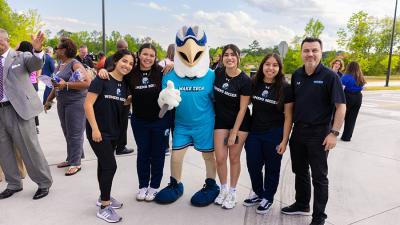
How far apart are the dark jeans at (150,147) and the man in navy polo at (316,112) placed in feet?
4.66

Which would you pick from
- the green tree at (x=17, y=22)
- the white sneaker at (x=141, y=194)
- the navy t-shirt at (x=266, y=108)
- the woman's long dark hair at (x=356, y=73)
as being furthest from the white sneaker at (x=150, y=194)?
the green tree at (x=17, y=22)

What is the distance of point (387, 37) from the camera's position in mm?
37969

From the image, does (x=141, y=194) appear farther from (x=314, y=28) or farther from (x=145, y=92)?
(x=314, y=28)

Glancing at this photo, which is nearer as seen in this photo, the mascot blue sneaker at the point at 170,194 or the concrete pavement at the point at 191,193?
the concrete pavement at the point at 191,193

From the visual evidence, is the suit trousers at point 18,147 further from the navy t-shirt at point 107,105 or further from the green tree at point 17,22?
the green tree at point 17,22

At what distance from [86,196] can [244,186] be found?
195 centimetres

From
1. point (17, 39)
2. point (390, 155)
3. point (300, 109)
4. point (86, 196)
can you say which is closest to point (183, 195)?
point (86, 196)

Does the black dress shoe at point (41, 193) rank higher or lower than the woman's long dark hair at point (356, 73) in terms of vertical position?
lower

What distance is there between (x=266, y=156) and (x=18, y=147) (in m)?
2.73

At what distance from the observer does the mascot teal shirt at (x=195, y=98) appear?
3373 millimetres

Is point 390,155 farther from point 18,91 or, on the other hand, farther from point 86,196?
point 18,91

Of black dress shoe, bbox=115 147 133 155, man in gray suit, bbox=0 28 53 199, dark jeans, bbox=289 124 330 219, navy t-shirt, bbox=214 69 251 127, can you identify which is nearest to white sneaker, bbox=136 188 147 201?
man in gray suit, bbox=0 28 53 199

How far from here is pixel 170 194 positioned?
359 cm

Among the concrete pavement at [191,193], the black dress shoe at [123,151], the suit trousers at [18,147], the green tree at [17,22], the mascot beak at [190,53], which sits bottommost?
the concrete pavement at [191,193]
